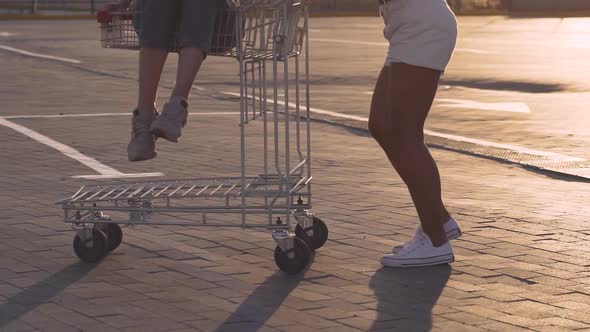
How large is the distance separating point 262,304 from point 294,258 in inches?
25.2

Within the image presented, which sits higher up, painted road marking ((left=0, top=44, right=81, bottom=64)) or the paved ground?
the paved ground

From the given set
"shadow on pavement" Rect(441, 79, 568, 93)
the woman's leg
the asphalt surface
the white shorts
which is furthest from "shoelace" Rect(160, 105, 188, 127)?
"shadow on pavement" Rect(441, 79, 568, 93)

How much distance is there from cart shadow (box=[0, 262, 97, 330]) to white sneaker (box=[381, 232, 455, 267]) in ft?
5.18

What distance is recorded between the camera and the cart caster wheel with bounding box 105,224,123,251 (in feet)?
24.8

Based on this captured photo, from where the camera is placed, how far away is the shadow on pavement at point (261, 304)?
5.98 meters

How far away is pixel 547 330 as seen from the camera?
5.83 meters

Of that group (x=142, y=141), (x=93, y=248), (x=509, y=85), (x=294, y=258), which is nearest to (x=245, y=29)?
(x=142, y=141)

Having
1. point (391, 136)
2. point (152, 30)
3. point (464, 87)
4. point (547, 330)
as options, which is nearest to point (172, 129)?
point (152, 30)

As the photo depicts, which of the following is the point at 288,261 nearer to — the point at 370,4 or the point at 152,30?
the point at 152,30

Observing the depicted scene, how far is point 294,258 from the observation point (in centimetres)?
699

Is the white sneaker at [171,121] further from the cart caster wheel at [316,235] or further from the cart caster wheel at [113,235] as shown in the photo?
the cart caster wheel at [316,235]

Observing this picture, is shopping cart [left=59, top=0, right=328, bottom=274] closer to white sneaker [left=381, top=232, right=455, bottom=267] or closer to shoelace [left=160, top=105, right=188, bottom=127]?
shoelace [left=160, top=105, right=188, bottom=127]

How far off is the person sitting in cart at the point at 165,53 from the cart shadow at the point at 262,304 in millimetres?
944

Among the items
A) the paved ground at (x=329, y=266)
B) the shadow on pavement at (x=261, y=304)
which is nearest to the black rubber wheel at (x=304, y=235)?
the paved ground at (x=329, y=266)
